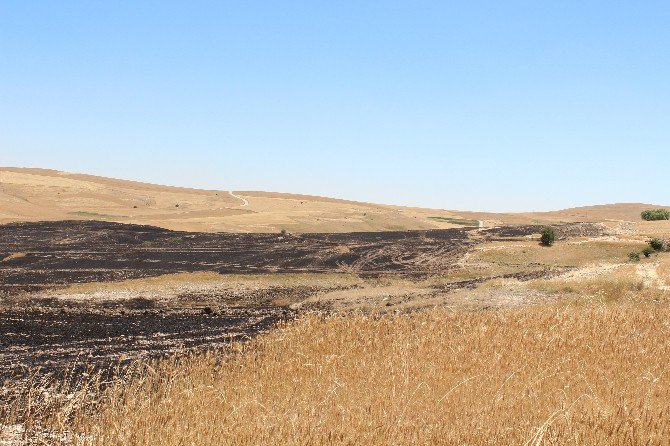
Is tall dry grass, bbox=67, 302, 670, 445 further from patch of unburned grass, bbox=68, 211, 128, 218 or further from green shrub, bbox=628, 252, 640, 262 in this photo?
patch of unburned grass, bbox=68, 211, 128, 218

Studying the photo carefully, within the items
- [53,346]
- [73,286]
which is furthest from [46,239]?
[53,346]

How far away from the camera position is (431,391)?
10.0 m

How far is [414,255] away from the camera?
58.2 meters

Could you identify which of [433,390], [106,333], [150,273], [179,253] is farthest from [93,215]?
[433,390]

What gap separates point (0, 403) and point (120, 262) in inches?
1477

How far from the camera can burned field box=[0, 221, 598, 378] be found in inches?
833

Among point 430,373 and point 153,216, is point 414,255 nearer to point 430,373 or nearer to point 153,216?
point 430,373

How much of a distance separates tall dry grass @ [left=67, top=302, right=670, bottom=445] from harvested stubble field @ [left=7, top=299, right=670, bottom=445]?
30 mm

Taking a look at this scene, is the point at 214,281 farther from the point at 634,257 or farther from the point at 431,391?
the point at 634,257

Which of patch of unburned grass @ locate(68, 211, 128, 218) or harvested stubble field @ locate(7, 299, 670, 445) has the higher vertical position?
harvested stubble field @ locate(7, 299, 670, 445)

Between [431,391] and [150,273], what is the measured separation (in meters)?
34.5

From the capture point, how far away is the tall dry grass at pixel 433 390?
749 cm

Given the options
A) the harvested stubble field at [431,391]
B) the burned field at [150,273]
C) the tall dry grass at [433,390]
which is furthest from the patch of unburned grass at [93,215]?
the tall dry grass at [433,390]

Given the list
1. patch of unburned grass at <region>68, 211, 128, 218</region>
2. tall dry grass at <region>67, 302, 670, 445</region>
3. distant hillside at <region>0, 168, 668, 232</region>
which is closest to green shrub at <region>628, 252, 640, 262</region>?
tall dry grass at <region>67, 302, 670, 445</region>
